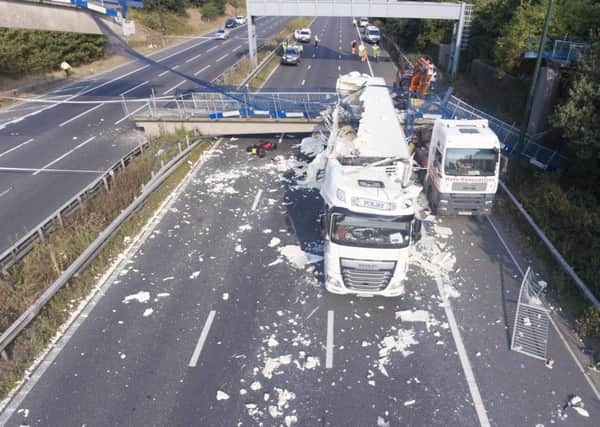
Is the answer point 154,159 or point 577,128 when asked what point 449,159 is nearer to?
point 577,128

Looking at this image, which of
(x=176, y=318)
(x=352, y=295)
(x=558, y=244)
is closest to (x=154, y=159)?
(x=176, y=318)

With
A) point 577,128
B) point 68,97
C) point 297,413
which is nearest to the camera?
point 297,413

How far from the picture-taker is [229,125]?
1966 centimetres

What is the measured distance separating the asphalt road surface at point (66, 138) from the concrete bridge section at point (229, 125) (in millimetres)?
1692

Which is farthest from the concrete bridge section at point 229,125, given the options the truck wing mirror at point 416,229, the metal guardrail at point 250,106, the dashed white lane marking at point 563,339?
the truck wing mirror at point 416,229

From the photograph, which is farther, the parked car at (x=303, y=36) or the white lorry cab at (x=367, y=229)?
the parked car at (x=303, y=36)

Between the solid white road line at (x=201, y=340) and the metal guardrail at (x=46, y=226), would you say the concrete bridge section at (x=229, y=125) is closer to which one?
the metal guardrail at (x=46, y=226)

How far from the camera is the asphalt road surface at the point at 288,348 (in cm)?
755

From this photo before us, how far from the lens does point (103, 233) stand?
11.9 metres

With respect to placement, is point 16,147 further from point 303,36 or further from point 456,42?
point 303,36

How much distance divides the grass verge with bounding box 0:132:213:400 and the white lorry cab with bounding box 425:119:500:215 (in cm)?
1012

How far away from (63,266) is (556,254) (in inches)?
531

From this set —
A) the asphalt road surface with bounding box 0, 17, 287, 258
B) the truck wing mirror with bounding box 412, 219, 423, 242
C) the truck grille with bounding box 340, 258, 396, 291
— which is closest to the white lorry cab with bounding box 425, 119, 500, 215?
the truck wing mirror with bounding box 412, 219, 423, 242

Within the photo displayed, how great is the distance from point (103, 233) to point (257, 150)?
920cm
